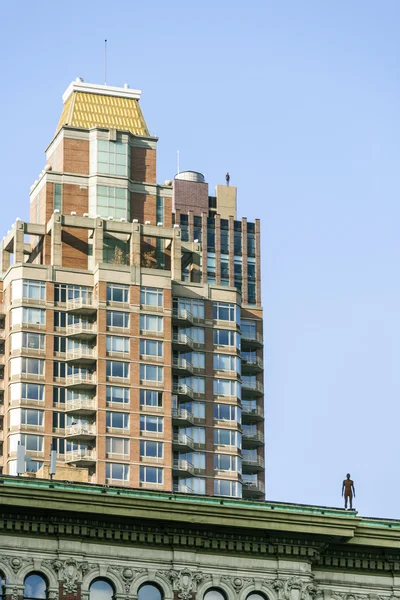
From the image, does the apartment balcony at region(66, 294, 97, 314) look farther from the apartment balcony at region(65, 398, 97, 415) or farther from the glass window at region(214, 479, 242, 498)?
the glass window at region(214, 479, 242, 498)

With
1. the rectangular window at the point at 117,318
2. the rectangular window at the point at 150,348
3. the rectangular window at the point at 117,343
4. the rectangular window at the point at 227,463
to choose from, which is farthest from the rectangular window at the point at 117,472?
the rectangular window at the point at 117,318

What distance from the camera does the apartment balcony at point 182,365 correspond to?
192m

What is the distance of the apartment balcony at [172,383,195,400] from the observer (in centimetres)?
19150

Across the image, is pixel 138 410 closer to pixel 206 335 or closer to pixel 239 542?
pixel 206 335

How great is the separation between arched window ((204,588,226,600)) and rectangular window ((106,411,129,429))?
107 meters

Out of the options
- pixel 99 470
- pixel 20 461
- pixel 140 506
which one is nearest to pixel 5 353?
pixel 99 470

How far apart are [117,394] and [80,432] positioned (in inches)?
217

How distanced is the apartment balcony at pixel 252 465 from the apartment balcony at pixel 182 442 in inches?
380

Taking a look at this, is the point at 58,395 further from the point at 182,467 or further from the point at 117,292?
the point at 182,467

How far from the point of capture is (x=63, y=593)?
75.1 m

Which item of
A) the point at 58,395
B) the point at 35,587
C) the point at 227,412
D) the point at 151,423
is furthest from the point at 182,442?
the point at 35,587

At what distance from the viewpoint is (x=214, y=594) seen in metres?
77.9

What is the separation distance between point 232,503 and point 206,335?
117 metres

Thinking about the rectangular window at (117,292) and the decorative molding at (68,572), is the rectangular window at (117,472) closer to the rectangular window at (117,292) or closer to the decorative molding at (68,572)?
the rectangular window at (117,292)
